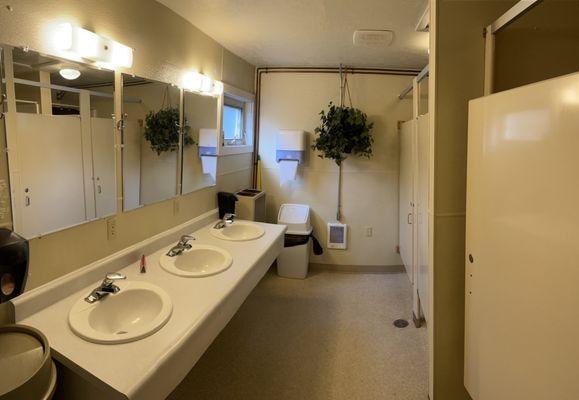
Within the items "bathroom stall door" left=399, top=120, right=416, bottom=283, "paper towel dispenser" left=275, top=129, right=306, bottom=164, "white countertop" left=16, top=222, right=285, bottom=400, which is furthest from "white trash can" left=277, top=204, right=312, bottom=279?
"white countertop" left=16, top=222, right=285, bottom=400

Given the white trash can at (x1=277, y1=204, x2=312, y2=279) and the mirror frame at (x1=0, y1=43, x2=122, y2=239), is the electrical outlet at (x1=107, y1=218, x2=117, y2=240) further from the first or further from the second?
the white trash can at (x1=277, y1=204, x2=312, y2=279)

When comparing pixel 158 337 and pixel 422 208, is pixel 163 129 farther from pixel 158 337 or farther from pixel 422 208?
pixel 422 208

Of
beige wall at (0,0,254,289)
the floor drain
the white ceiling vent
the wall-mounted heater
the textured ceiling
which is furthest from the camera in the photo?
the wall-mounted heater

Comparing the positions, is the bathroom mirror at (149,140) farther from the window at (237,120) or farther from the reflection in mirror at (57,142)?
the window at (237,120)

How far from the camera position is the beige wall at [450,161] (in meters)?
1.62

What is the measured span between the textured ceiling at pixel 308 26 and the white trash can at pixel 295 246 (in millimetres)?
1664

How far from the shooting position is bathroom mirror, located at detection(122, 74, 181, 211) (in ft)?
6.15

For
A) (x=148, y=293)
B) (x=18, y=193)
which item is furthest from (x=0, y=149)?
(x=148, y=293)

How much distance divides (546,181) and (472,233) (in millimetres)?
490

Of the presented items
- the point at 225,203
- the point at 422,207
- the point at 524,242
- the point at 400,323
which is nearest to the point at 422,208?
the point at 422,207

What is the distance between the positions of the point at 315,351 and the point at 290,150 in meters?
2.03

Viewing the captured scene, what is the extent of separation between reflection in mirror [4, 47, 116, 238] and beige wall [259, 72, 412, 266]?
232cm

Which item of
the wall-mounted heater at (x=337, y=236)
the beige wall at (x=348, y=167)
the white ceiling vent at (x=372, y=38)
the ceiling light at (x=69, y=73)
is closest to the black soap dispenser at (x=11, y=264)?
the ceiling light at (x=69, y=73)

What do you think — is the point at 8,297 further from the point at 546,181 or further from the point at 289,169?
the point at 289,169
